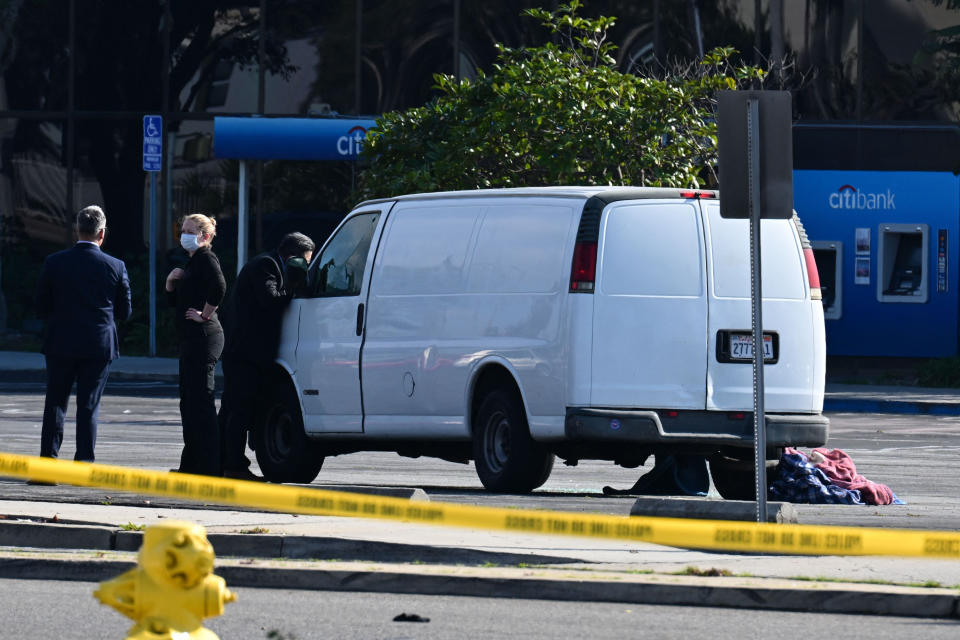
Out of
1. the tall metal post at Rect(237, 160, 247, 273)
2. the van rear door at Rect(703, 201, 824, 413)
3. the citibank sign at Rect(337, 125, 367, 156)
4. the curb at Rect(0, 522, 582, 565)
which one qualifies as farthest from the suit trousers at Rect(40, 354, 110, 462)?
the tall metal post at Rect(237, 160, 247, 273)

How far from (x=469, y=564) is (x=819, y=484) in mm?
4146

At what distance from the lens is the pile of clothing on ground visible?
40.1ft

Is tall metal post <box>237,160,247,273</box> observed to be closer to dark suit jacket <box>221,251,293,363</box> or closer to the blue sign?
the blue sign

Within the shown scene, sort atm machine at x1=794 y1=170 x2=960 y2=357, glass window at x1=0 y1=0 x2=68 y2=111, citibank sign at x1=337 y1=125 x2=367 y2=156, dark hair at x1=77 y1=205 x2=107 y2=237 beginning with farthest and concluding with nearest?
glass window at x1=0 y1=0 x2=68 y2=111, citibank sign at x1=337 y1=125 x2=367 y2=156, atm machine at x1=794 y1=170 x2=960 y2=357, dark hair at x1=77 y1=205 x2=107 y2=237

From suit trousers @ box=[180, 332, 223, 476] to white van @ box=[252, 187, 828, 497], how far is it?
875mm

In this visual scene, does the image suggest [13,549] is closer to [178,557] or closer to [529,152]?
[178,557]

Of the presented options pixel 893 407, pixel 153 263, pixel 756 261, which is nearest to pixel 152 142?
pixel 153 263

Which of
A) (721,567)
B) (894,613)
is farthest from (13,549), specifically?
(894,613)

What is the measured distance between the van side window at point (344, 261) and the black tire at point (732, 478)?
2770 millimetres

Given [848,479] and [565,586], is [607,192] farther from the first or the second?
[565,586]

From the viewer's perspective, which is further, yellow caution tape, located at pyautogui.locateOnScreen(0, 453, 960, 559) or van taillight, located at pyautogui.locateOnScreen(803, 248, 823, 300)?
van taillight, located at pyautogui.locateOnScreen(803, 248, 823, 300)

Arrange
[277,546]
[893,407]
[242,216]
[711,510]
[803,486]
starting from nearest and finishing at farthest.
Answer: [277,546] < [711,510] < [803,486] < [893,407] < [242,216]

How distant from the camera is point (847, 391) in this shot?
25.5 metres

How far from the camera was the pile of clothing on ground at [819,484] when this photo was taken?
1221 cm
